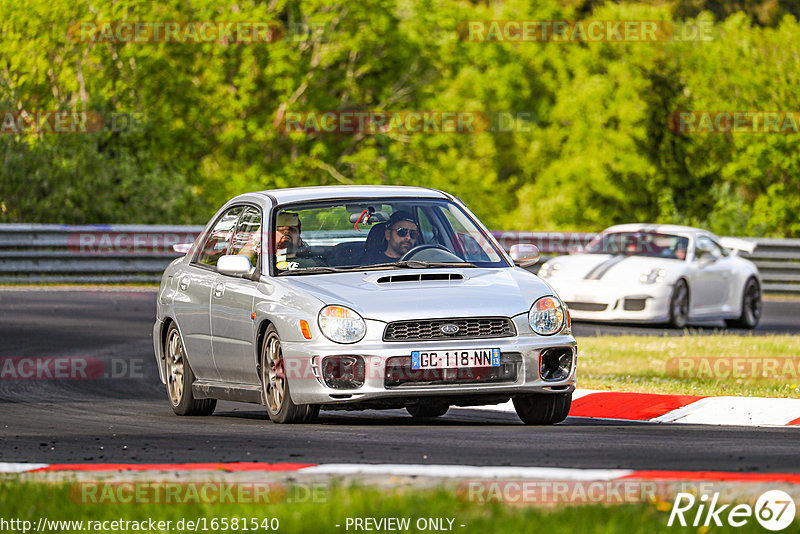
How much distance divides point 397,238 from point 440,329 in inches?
50.4

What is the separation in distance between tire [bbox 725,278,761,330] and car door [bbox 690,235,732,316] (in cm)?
44

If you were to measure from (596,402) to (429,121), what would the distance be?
1323 inches

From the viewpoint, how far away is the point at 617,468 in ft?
23.8

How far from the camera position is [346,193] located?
1067 centimetres

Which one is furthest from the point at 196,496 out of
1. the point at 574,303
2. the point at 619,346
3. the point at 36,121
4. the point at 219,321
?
the point at 36,121

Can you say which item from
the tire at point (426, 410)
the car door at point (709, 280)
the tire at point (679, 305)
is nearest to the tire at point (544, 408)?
the tire at point (426, 410)

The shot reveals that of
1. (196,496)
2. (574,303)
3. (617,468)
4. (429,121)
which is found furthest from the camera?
(429,121)

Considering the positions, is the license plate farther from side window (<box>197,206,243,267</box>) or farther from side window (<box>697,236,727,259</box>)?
side window (<box>697,236,727,259</box>)

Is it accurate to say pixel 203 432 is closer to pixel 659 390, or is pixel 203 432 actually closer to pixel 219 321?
pixel 219 321

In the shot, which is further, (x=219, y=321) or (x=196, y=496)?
(x=219, y=321)

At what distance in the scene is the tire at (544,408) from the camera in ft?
32.2

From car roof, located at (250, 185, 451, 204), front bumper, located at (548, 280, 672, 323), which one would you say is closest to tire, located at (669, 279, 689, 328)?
front bumper, located at (548, 280, 672, 323)

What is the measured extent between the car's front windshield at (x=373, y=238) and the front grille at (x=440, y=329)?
890 mm

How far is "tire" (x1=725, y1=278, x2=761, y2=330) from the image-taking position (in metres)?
22.2
